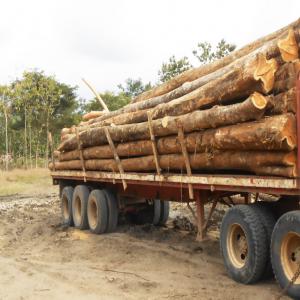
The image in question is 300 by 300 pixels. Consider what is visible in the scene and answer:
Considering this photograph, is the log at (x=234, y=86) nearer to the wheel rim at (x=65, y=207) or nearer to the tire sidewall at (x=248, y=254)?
the tire sidewall at (x=248, y=254)

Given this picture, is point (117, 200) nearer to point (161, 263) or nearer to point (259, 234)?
point (161, 263)

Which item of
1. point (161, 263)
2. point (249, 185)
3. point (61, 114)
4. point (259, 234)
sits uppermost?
point (61, 114)

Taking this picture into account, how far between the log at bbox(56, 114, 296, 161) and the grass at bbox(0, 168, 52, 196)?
1687 centimetres

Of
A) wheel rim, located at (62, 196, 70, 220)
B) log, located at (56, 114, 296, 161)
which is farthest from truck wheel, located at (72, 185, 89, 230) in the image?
log, located at (56, 114, 296, 161)

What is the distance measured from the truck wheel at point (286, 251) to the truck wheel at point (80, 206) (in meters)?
6.87

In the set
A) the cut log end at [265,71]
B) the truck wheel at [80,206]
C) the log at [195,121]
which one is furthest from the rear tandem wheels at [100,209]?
the cut log end at [265,71]

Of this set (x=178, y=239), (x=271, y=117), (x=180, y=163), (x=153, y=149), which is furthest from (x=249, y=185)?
(x=178, y=239)

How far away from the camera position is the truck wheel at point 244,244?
6.18 m

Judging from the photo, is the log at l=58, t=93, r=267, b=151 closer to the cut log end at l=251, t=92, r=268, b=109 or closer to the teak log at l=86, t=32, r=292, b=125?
the cut log end at l=251, t=92, r=268, b=109

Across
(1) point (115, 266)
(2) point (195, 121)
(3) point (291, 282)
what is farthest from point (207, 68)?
(3) point (291, 282)

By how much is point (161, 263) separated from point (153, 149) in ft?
6.01

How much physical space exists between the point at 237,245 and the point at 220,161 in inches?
44.8

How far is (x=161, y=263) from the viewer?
8047 millimetres

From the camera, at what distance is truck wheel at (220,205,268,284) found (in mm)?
6184
